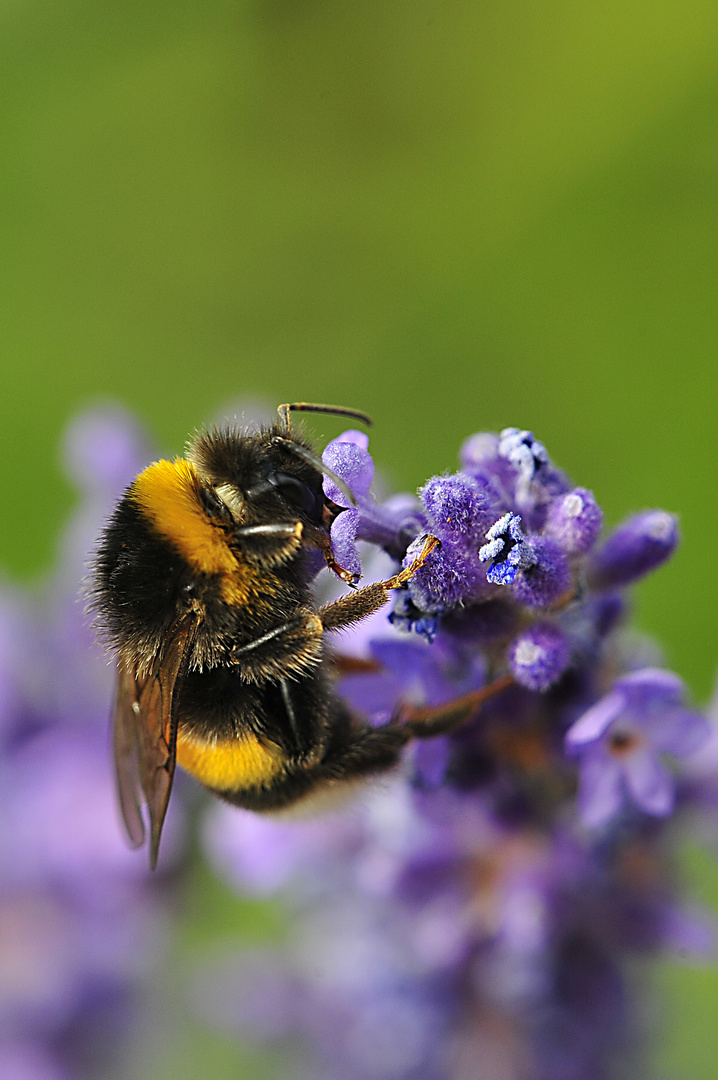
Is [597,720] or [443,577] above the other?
[443,577]

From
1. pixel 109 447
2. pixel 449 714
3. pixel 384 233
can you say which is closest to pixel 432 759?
pixel 449 714

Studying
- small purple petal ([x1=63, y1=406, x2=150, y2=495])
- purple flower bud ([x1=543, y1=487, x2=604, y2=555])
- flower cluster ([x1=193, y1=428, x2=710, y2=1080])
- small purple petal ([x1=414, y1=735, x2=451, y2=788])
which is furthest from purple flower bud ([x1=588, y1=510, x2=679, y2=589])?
small purple petal ([x1=63, y1=406, x2=150, y2=495])

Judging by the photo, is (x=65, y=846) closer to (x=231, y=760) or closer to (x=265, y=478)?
(x=231, y=760)

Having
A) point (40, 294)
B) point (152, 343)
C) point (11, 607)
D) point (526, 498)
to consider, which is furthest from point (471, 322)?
point (526, 498)

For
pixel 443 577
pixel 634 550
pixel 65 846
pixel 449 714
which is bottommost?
pixel 65 846

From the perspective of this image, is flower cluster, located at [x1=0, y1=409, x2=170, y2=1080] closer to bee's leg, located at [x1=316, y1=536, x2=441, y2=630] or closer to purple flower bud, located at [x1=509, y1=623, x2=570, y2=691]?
Answer: bee's leg, located at [x1=316, y1=536, x2=441, y2=630]

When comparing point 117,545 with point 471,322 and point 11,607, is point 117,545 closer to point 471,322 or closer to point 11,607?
point 11,607
